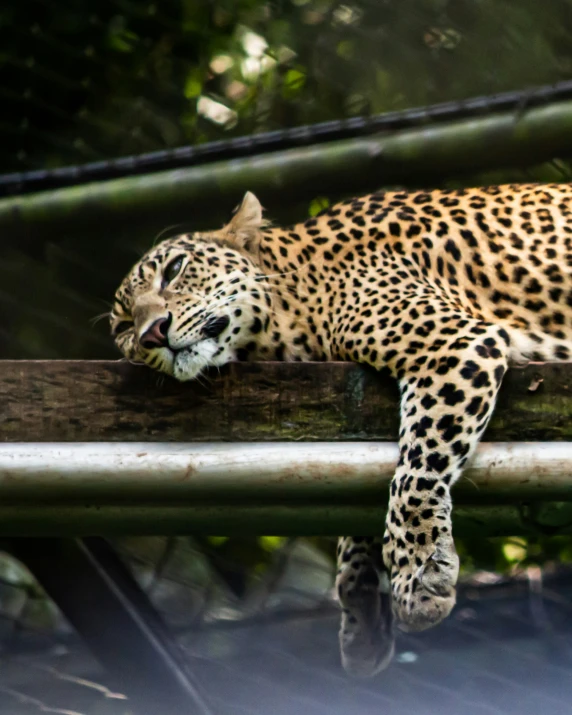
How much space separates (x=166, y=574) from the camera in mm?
3100

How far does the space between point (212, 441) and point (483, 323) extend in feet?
2.29

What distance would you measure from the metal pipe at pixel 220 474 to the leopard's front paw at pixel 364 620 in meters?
0.82

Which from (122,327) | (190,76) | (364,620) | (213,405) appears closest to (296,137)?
(122,327)

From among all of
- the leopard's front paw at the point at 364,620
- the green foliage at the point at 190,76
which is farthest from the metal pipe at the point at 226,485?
the green foliage at the point at 190,76

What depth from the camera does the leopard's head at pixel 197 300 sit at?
92.7 inches

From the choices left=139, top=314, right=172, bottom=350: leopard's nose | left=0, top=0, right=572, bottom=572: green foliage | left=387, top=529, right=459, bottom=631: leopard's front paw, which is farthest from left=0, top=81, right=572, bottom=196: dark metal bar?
left=387, top=529, right=459, bottom=631: leopard's front paw

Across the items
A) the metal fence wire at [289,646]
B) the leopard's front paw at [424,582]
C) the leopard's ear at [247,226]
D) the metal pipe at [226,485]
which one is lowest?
the metal fence wire at [289,646]

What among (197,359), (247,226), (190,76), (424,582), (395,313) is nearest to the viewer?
(424,582)

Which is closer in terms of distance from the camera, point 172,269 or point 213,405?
point 213,405

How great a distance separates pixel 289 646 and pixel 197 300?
2.64 feet

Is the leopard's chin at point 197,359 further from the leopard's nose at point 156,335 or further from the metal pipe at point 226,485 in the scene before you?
the metal pipe at point 226,485

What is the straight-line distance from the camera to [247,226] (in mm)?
2861

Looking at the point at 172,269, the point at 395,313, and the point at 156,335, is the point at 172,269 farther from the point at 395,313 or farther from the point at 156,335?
the point at 395,313

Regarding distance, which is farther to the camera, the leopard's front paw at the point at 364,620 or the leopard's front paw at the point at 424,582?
the leopard's front paw at the point at 364,620
